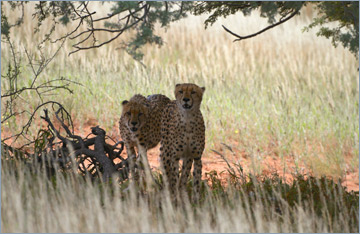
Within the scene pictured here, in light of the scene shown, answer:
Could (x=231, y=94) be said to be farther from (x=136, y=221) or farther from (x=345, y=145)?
(x=136, y=221)

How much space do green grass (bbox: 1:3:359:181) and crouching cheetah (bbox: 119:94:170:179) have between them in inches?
83.0

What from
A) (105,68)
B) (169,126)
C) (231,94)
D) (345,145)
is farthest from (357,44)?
(105,68)

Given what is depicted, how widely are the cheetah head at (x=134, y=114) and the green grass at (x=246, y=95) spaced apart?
99.5 inches

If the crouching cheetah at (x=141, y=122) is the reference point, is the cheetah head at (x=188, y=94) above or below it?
above

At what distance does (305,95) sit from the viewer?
1015cm

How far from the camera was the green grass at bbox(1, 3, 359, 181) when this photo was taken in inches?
336

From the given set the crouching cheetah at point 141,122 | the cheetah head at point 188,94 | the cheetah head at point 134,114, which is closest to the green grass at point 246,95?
the crouching cheetah at point 141,122

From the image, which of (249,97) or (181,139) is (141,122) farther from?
(249,97)

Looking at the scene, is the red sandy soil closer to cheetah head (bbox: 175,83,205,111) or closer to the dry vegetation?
the dry vegetation

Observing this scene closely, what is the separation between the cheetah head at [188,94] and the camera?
4.36 meters

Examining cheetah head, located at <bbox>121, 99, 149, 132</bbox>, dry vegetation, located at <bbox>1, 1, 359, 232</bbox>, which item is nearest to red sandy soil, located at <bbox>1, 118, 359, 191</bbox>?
dry vegetation, located at <bbox>1, 1, 359, 232</bbox>

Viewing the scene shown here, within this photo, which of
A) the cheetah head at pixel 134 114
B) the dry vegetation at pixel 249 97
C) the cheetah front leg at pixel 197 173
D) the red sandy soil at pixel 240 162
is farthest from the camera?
the dry vegetation at pixel 249 97

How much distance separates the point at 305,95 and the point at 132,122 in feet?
19.9

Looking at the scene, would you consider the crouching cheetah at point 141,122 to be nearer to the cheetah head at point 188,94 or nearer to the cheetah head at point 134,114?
the cheetah head at point 134,114
